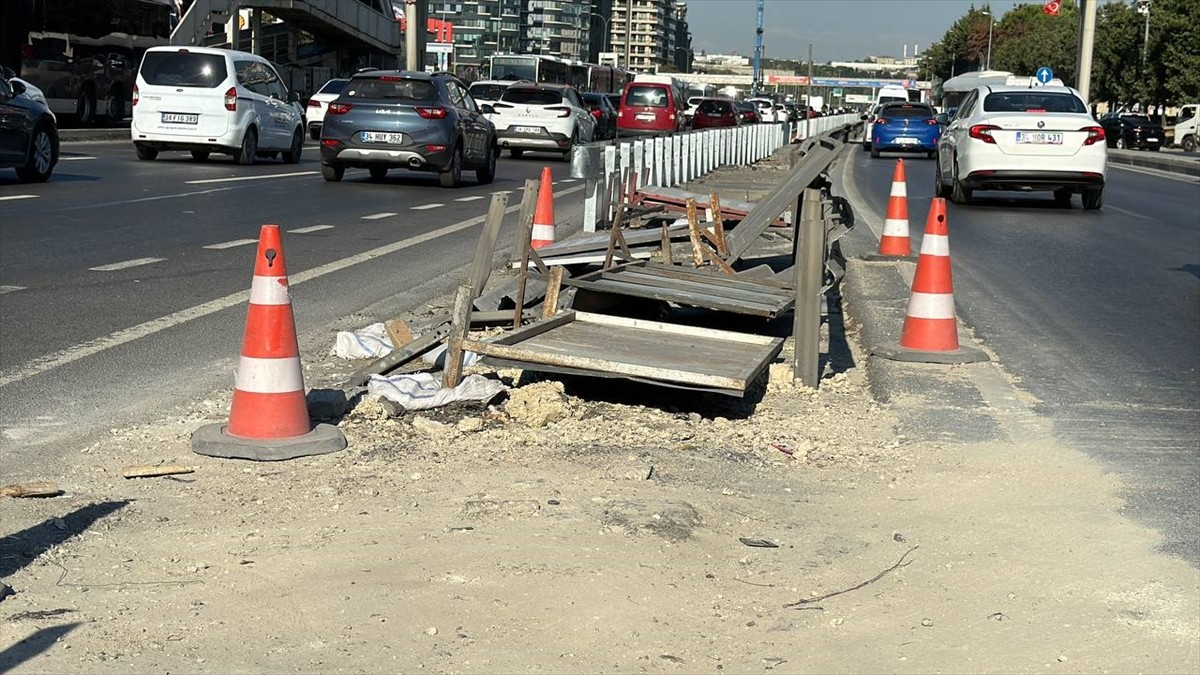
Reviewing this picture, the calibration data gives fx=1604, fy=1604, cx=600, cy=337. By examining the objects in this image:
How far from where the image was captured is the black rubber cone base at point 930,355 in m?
8.45

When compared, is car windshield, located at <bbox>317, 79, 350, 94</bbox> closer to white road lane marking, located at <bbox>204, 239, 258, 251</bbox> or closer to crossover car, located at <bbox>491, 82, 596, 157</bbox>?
crossover car, located at <bbox>491, 82, 596, 157</bbox>

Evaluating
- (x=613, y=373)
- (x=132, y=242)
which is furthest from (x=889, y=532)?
(x=132, y=242)

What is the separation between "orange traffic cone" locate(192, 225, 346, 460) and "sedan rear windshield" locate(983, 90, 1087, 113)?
17.3 metres

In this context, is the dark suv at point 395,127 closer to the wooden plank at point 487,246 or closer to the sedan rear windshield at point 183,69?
the sedan rear windshield at point 183,69

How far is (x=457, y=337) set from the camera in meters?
6.99

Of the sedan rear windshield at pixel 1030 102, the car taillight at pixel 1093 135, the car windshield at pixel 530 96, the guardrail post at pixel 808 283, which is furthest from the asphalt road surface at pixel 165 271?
the car windshield at pixel 530 96

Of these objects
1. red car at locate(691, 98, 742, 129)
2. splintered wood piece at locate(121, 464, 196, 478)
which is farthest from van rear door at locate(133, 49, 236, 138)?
red car at locate(691, 98, 742, 129)

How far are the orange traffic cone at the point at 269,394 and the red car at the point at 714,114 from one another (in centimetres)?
4925

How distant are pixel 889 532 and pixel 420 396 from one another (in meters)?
2.30

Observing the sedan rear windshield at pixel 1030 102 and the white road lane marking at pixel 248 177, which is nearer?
the white road lane marking at pixel 248 177

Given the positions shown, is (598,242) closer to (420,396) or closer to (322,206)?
(420,396)

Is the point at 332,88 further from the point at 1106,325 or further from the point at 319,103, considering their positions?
the point at 1106,325

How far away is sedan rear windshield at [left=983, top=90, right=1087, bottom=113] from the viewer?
22016 millimetres

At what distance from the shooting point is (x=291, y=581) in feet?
14.7
